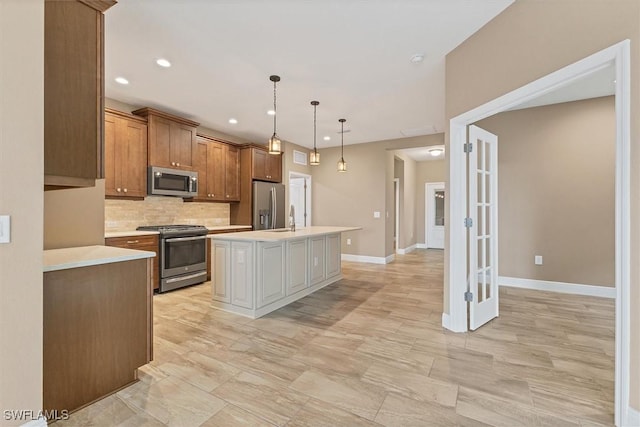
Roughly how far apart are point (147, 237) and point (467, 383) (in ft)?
13.0

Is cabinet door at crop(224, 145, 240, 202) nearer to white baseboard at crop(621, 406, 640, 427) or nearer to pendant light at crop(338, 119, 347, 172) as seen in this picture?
pendant light at crop(338, 119, 347, 172)

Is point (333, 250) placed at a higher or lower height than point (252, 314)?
higher

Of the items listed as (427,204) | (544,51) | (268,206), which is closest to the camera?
(544,51)

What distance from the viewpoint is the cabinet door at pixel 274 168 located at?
19.9 ft

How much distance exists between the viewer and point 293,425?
1574 millimetres

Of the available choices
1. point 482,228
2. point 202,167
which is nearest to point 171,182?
point 202,167

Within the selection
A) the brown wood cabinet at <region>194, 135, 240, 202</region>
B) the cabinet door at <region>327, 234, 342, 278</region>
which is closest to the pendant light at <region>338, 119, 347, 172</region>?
the cabinet door at <region>327, 234, 342, 278</region>

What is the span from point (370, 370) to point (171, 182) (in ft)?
12.5

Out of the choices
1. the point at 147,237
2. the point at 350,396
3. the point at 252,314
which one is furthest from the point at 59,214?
the point at 350,396

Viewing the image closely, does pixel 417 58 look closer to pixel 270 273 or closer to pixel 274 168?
pixel 270 273

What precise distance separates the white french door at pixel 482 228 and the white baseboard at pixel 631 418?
138 cm
